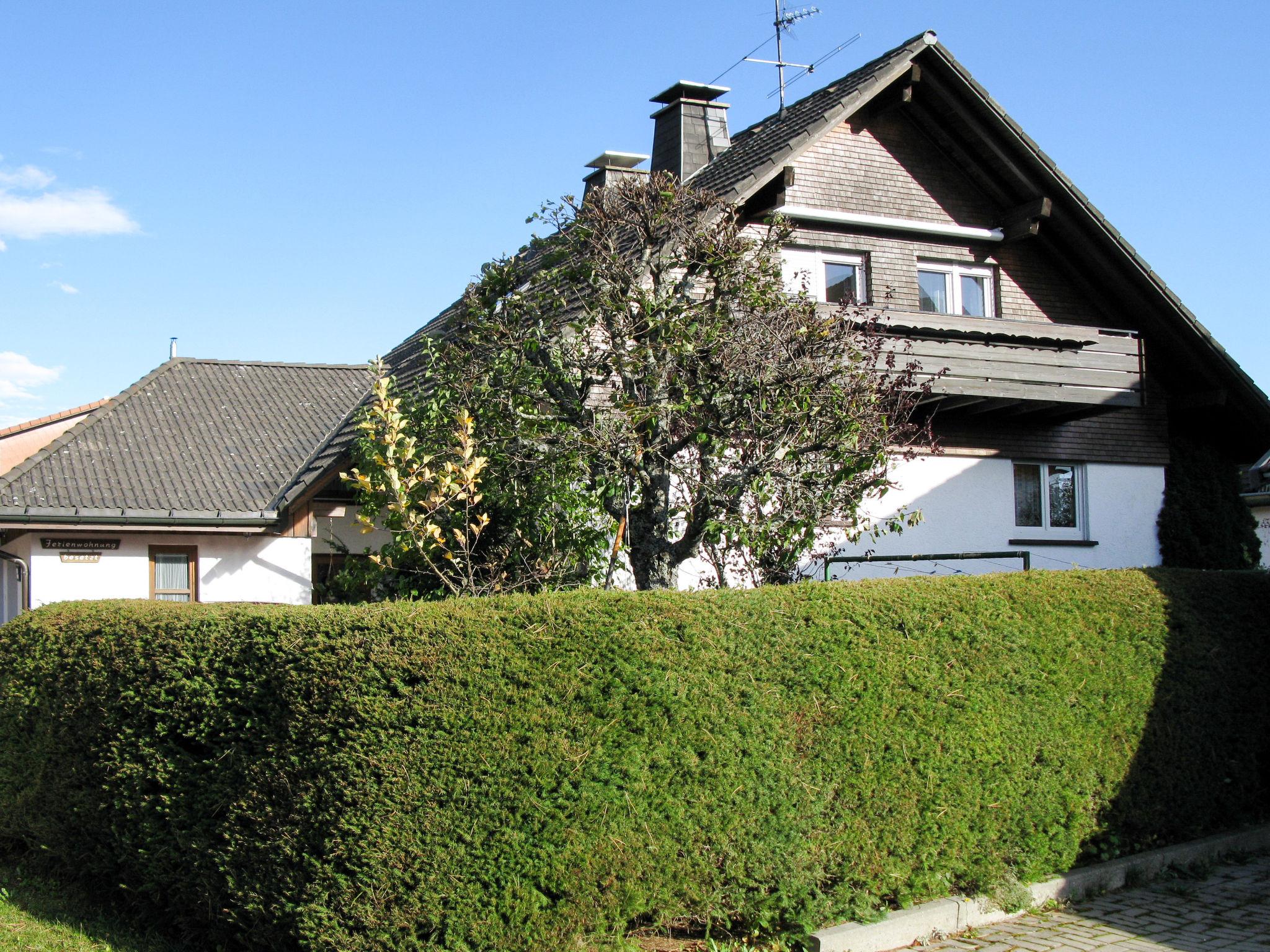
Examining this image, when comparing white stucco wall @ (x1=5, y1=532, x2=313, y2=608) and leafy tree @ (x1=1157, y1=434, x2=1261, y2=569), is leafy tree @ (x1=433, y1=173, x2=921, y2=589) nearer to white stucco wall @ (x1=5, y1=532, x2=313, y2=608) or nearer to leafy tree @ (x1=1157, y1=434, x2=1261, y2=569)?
white stucco wall @ (x1=5, y1=532, x2=313, y2=608)

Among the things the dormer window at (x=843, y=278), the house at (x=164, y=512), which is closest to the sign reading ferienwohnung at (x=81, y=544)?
the house at (x=164, y=512)

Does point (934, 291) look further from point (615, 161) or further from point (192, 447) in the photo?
point (192, 447)

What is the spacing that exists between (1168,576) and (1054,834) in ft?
7.99

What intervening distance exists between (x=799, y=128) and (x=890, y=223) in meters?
1.76

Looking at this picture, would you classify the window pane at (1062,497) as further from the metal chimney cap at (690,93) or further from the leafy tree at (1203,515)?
the metal chimney cap at (690,93)

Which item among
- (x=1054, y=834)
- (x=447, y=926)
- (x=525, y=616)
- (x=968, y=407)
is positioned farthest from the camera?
(x=968, y=407)

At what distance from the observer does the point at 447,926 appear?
18.8ft

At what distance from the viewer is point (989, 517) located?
1541 centimetres

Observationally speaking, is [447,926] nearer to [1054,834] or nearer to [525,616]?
[525,616]

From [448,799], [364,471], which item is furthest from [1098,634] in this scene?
[364,471]

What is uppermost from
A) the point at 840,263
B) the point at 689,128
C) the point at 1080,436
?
the point at 689,128

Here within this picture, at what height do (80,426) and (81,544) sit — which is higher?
(80,426)

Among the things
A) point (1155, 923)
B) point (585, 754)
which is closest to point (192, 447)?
point (585, 754)

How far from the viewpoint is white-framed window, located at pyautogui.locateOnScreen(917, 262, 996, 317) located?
15.8 metres
